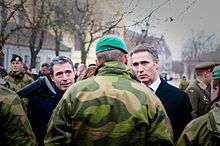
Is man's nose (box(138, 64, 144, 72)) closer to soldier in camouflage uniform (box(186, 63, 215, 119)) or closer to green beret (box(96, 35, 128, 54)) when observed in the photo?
green beret (box(96, 35, 128, 54))

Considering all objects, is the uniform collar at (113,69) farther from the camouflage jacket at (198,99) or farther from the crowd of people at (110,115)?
the camouflage jacket at (198,99)

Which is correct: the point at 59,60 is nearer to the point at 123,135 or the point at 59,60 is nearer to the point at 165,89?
the point at 165,89

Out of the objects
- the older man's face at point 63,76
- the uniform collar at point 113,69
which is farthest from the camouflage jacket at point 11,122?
the older man's face at point 63,76

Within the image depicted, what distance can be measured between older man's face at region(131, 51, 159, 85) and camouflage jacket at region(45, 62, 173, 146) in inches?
72.5

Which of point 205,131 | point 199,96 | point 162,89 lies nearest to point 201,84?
point 199,96

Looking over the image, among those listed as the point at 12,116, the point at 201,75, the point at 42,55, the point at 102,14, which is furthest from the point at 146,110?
the point at 42,55

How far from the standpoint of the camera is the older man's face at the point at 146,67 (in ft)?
18.6

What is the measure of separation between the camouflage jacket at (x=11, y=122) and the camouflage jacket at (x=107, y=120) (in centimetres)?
39

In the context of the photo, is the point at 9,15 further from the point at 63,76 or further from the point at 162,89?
the point at 162,89

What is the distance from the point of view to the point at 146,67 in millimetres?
5680

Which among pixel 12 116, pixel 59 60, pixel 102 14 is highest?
pixel 102 14

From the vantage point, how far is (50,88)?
5727mm

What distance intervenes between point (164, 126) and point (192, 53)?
93.2 metres

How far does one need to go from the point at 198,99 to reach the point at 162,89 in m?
2.28
